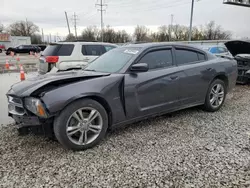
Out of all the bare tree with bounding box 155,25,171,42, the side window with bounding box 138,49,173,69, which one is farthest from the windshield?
the bare tree with bounding box 155,25,171,42

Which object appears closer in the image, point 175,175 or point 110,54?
point 175,175

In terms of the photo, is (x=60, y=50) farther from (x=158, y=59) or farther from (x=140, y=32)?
(x=140, y=32)

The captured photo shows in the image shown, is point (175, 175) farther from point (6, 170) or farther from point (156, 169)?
point (6, 170)

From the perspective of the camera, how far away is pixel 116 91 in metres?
3.23

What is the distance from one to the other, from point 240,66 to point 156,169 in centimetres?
Answer: 659

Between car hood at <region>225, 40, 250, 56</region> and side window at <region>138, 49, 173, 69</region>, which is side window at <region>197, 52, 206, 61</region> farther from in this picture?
car hood at <region>225, 40, 250, 56</region>

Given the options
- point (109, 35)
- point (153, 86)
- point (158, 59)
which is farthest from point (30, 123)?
point (109, 35)


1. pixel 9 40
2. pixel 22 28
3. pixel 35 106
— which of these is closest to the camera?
pixel 35 106

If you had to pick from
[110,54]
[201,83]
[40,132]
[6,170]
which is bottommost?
[6,170]

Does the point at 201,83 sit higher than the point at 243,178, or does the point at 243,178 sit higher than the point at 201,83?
the point at 201,83

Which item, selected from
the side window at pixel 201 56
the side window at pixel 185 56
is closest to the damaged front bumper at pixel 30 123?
the side window at pixel 185 56

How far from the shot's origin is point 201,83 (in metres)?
4.31

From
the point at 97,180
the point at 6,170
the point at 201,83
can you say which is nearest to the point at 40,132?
the point at 6,170

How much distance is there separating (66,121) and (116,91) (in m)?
0.88
